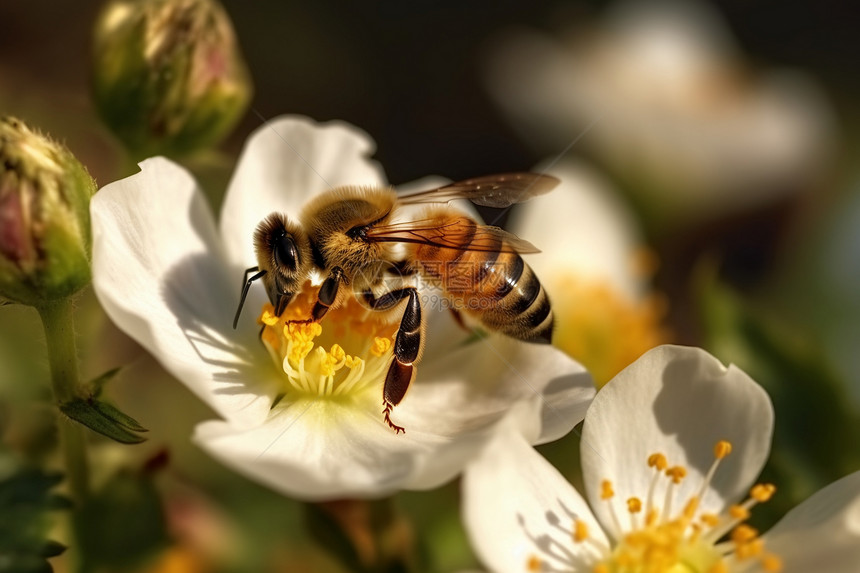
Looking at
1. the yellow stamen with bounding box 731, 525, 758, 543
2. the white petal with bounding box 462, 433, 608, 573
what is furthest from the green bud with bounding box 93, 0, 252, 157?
the yellow stamen with bounding box 731, 525, 758, 543

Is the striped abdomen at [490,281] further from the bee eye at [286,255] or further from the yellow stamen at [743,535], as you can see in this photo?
the yellow stamen at [743,535]

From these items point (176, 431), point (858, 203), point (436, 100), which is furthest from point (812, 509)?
point (436, 100)

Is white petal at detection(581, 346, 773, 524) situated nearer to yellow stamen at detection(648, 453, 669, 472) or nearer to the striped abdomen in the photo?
yellow stamen at detection(648, 453, 669, 472)

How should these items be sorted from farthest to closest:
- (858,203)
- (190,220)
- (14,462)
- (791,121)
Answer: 1. (791,121)
2. (858,203)
3. (190,220)
4. (14,462)

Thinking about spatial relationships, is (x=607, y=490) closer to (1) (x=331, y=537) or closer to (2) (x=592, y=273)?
(1) (x=331, y=537)

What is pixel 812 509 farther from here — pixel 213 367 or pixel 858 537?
pixel 213 367

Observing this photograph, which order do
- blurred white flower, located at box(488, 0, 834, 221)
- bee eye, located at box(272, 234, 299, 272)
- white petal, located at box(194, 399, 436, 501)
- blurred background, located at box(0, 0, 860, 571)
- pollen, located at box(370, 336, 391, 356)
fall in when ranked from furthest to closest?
blurred white flower, located at box(488, 0, 834, 221) → blurred background, located at box(0, 0, 860, 571) → pollen, located at box(370, 336, 391, 356) → bee eye, located at box(272, 234, 299, 272) → white petal, located at box(194, 399, 436, 501)
